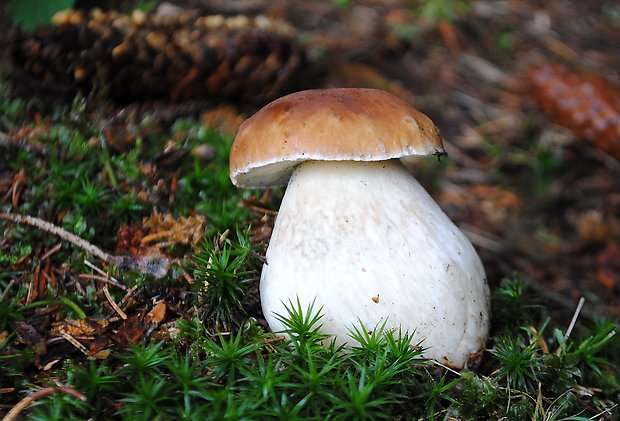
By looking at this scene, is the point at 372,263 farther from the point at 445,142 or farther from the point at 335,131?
the point at 445,142

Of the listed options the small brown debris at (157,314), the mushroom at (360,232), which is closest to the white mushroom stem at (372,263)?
the mushroom at (360,232)

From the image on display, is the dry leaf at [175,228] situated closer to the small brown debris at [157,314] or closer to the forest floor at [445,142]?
the forest floor at [445,142]

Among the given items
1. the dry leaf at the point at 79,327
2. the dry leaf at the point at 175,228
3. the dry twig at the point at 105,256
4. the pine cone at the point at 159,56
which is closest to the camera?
→ the dry leaf at the point at 79,327

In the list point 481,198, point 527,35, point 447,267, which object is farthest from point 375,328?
point 527,35

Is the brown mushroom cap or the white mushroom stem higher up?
the brown mushroom cap

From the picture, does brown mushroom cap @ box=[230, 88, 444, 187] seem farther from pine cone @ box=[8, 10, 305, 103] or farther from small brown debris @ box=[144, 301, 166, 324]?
pine cone @ box=[8, 10, 305, 103]

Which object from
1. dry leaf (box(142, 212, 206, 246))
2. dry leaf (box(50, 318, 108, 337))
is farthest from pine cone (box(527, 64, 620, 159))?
dry leaf (box(50, 318, 108, 337))

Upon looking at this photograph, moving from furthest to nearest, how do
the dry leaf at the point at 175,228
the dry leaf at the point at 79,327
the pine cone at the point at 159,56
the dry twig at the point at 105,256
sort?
the pine cone at the point at 159,56
the dry leaf at the point at 175,228
the dry twig at the point at 105,256
the dry leaf at the point at 79,327

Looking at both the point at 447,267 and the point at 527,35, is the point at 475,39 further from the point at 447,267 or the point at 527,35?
the point at 447,267
